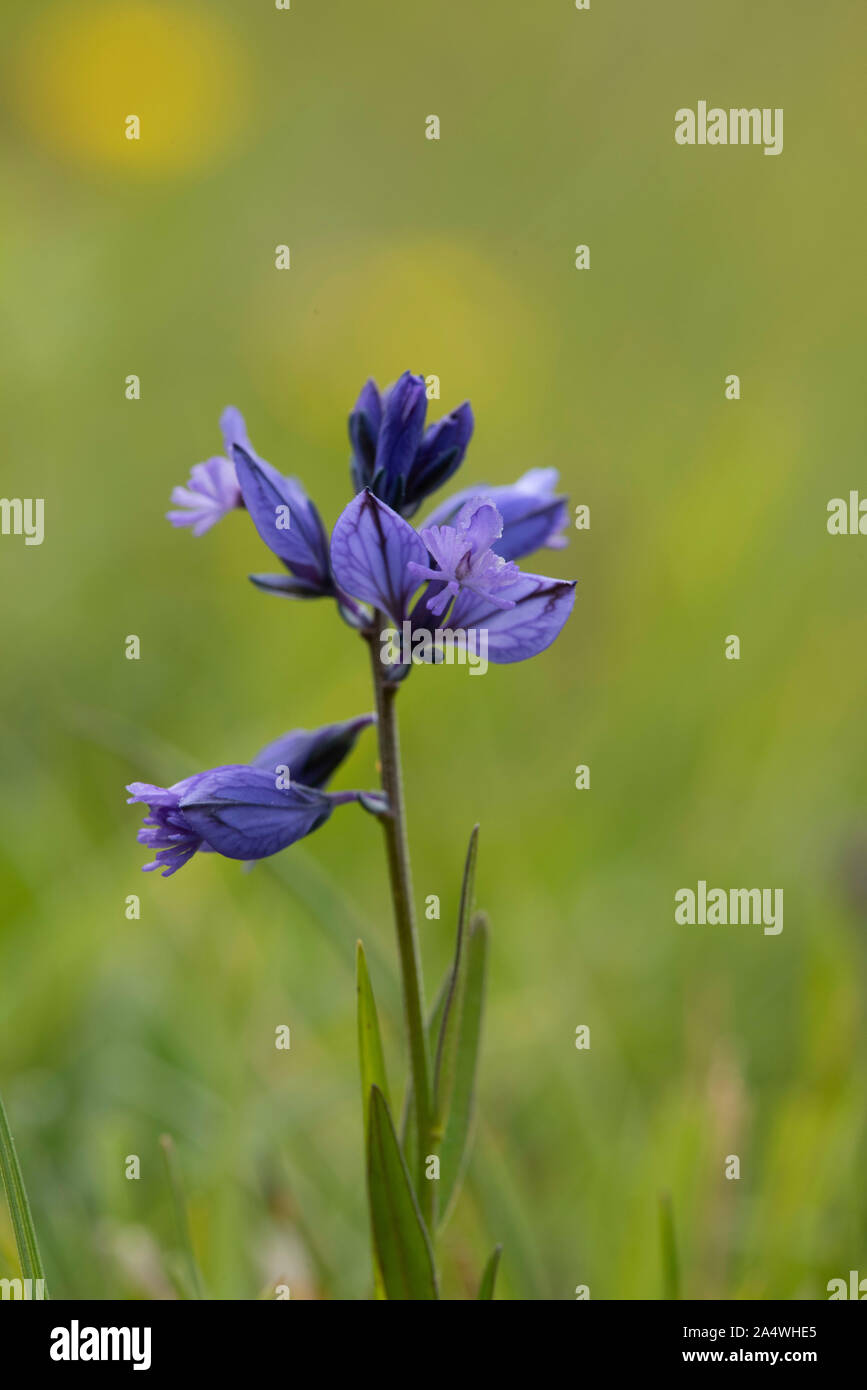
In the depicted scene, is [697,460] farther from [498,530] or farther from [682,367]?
[498,530]

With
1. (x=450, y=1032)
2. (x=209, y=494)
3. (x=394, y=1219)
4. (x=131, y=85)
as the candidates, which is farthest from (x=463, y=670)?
(x=131, y=85)

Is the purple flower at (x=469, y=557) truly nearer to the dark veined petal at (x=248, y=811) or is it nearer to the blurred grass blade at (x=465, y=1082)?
the dark veined petal at (x=248, y=811)

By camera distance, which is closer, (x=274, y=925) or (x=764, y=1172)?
(x=764, y=1172)

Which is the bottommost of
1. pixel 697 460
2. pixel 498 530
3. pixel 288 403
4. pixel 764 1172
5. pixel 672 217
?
pixel 764 1172

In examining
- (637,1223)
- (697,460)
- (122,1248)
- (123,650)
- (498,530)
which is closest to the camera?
(498,530)

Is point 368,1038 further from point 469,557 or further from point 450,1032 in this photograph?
point 469,557

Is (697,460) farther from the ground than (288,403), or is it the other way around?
(288,403)

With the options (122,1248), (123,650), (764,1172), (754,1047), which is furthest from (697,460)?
(122,1248)
